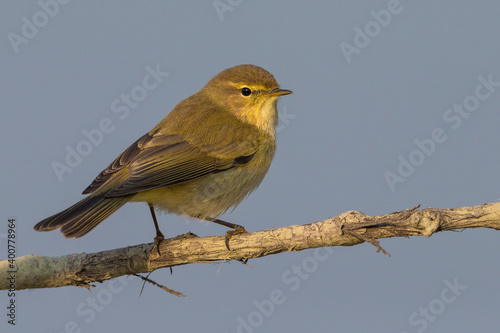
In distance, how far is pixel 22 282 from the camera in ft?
14.8

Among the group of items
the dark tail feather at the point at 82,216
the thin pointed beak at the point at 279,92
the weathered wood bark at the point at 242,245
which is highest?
the thin pointed beak at the point at 279,92

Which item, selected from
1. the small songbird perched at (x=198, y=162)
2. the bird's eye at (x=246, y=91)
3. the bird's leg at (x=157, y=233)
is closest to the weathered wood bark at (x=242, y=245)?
the bird's leg at (x=157, y=233)

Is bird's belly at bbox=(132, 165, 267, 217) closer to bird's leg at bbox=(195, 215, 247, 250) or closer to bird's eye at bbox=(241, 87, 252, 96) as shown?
bird's leg at bbox=(195, 215, 247, 250)

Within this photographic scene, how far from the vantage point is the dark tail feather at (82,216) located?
470 cm

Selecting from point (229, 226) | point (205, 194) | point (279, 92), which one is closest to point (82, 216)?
point (205, 194)

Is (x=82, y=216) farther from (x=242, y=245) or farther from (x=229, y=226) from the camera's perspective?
(x=242, y=245)

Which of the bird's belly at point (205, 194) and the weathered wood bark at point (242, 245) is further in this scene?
the bird's belly at point (205, 194)

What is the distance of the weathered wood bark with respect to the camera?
364cm

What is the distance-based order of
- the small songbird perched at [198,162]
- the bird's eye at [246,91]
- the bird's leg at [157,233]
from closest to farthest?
the small songbird perched at [198,162]
the bird's leg at [157,233]
the bird's eye at [246,91]

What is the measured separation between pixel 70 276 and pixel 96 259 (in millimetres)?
255

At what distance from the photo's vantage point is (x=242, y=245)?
14.8ft

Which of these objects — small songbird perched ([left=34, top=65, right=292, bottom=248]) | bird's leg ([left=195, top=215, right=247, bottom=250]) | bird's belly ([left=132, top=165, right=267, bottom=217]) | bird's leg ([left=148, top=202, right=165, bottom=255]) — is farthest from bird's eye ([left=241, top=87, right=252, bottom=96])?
bird's leg ([left=148, top=202, right=165, bottom=255])

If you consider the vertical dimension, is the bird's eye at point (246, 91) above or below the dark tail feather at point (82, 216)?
above

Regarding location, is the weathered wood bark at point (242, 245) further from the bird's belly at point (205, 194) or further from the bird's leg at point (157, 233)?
the bird's belly at point (205, 194)
